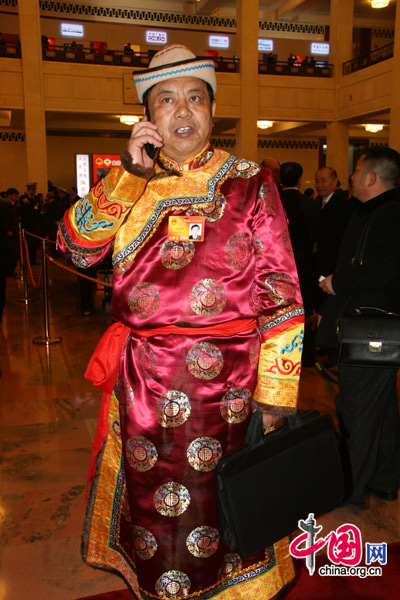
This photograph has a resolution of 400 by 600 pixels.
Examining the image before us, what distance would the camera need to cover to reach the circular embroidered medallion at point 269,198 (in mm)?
1565

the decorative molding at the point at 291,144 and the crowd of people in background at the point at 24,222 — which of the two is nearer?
the crowd of people in background at the point at 24,222

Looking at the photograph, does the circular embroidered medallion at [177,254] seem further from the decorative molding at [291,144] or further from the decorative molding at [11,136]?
the decorative molding at [291,144]

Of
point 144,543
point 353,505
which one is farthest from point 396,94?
point 144,543

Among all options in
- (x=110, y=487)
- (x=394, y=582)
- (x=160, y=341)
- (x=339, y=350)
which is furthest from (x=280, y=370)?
(x=394, y=582)

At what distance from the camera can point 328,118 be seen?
1614cm

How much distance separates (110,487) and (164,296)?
2.17 ft

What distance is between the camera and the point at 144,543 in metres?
1.59

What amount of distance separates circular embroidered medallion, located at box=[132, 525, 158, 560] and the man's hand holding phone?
40.6 inches

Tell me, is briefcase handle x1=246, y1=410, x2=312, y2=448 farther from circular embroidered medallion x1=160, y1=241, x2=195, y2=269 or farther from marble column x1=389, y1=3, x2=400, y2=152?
marble column x1=389, y1=3, x2=400, y2=152

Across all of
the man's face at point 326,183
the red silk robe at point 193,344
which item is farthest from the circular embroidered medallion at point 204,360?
the man's face at point 326,183

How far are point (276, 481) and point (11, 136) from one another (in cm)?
1907

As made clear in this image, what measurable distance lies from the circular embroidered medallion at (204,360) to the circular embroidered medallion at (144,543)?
474 mm

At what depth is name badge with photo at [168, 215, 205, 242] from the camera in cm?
154

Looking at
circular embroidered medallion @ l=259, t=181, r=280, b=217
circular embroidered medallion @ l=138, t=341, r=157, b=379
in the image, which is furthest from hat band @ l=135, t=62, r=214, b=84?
circular embroidered medallion @ l=138, t=341, r=157, b=379
